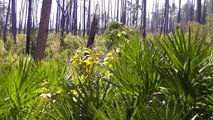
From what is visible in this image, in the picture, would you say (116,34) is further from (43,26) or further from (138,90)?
(43,26)

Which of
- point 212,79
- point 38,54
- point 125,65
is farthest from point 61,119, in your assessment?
point 38,54

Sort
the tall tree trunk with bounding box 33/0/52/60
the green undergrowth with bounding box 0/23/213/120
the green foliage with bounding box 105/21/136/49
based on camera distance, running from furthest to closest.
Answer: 1. the tall tree trunk with bounding box 33/0/52/60
2. the green foliage with bounding box 105/21/136/49
3. the green undergrowth with bounding box 0/23/213/120

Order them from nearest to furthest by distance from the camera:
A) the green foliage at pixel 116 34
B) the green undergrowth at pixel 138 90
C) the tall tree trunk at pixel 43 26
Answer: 1. the green undergrowth at pixel 138 90
2. the green foliage at pixel 116 34
3. the tall tree trunk at pixel 43 26

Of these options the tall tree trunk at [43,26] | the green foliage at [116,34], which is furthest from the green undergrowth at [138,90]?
the tall tree trunk at [43,26]

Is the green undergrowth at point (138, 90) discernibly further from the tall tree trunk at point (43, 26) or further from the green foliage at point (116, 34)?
the tall tree trunk at point (43, 26)

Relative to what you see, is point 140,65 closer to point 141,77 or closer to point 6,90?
point 141,77

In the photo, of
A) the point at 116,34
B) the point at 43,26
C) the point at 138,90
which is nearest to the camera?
the point at 138,90

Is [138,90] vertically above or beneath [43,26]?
beneath

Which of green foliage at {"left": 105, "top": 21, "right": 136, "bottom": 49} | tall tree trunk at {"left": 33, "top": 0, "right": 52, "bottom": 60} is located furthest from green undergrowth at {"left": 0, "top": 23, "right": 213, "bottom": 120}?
tall tree trunk at {"left": 33, "top": 0, "right": 52, "bottom": 60}

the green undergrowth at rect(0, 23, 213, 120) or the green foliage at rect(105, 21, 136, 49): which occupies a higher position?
the green foliage at rect(105, 21, 136, 49)

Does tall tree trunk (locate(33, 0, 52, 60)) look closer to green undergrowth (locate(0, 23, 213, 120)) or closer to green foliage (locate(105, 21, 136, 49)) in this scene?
green foliage (locate(105, 21, 136, 49))

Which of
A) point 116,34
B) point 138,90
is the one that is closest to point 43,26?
point 116,34

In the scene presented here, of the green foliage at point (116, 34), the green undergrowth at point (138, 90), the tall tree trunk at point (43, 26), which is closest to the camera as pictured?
the green undergrowth at point (138, 90)

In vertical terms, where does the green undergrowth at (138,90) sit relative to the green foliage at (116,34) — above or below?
below
